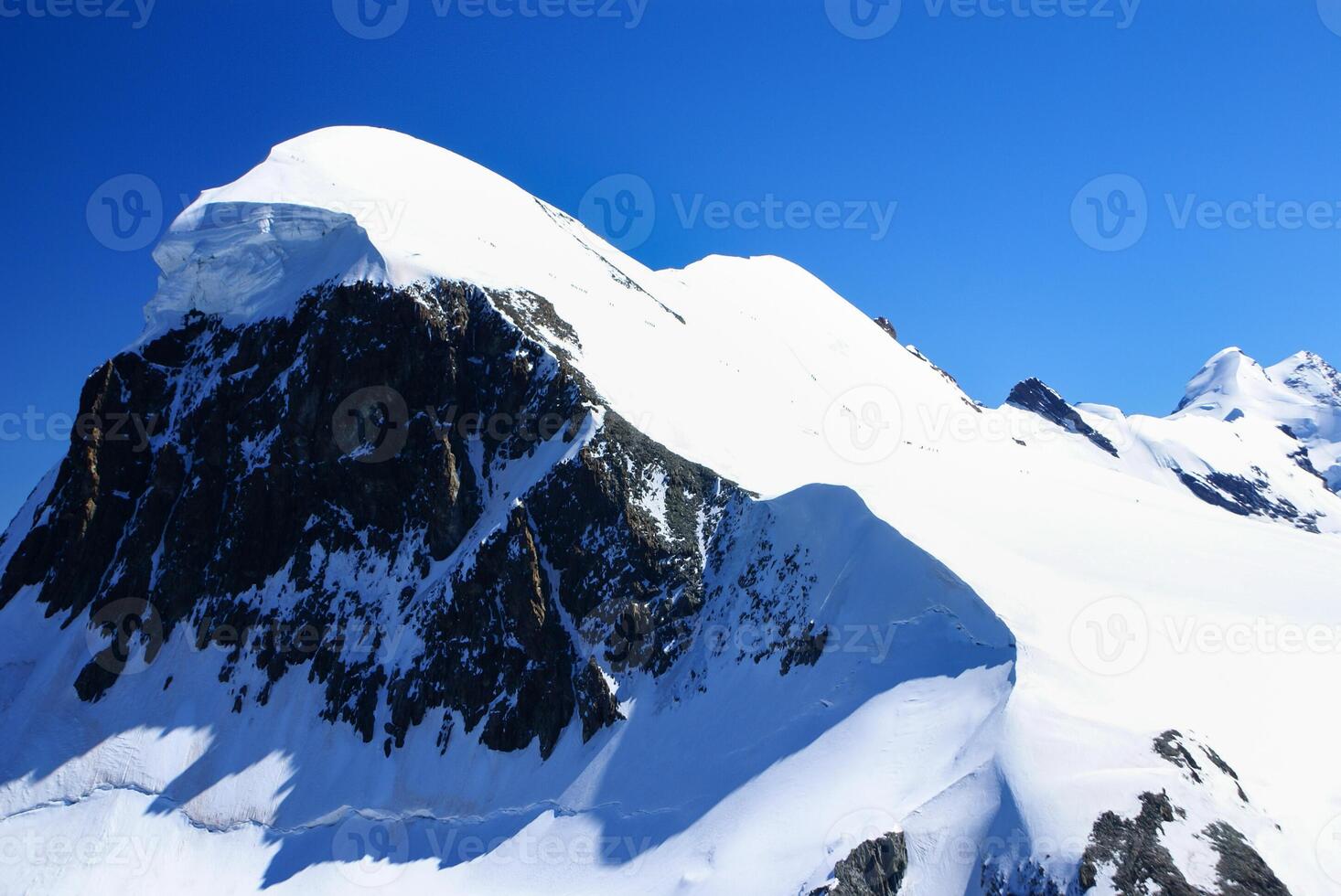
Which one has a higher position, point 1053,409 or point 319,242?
point 1053,409

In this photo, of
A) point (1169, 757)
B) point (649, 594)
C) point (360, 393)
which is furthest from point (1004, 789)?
point (360, 393)

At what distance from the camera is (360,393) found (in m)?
38.7

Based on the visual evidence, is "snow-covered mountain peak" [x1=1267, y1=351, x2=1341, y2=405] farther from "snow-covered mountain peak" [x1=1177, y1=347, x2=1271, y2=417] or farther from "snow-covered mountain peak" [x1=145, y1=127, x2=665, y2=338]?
"snow-covered mountain peak" [x1=145, y1=127, x2=665, y2=338]

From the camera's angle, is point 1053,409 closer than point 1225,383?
Yes

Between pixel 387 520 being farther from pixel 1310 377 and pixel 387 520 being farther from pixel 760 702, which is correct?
pixel 1310 377

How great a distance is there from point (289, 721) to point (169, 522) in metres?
12.8

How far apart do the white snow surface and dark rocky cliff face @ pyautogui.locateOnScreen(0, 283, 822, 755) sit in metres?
1.56

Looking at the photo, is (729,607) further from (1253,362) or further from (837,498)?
(1253,362)

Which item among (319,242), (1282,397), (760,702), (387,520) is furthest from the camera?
(1282,397)

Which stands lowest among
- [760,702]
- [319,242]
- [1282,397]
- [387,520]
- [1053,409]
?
[760,702]

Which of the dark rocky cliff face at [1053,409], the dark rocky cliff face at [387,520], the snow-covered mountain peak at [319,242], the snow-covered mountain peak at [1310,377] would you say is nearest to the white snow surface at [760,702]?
the snow-covered mountain peak at [319,242]

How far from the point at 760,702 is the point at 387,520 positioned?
61.0 ft

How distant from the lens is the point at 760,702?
1129 inches

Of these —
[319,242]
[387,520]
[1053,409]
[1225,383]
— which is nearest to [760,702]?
[387,520]
